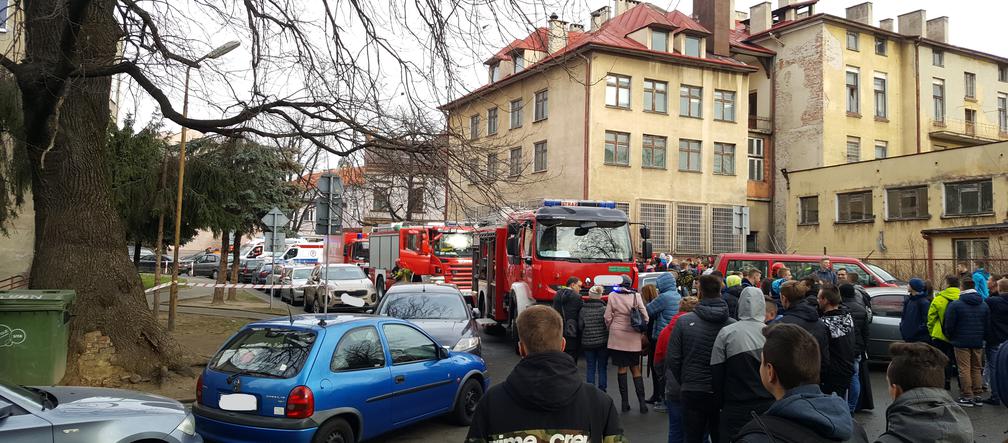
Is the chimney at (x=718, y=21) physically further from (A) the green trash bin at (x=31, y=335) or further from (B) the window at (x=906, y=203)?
(A) the green trash bin at (x=31, y=335)

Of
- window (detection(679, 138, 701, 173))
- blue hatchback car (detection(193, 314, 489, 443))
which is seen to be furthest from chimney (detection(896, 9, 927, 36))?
blue hatchback car (detection(193, 314, 489, 443))

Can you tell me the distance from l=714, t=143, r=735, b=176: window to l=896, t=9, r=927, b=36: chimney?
47.3ft

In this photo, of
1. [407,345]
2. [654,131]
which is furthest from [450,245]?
[407,345]

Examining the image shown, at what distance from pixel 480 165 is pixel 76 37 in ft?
18.7

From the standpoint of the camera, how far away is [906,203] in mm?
32062

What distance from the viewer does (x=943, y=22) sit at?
144 ft

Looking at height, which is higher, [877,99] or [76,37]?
[877,99]

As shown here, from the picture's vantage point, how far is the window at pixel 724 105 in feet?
124

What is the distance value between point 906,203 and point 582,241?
24.0m

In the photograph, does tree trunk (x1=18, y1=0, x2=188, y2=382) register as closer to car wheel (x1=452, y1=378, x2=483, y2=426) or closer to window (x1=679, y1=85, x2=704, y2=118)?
car wheel (x1=452, y1=378, x2=483, y2=426)

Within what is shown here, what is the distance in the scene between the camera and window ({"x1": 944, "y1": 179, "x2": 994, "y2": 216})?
95.5 feet

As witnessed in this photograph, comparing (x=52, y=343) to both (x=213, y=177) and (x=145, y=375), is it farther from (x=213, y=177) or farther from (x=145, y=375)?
(x=213, y=177)

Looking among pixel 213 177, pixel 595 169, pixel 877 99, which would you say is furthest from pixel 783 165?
pixel 213 177

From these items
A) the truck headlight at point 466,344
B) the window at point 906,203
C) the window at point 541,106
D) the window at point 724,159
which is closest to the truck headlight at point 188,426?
the truck headlight at point 466,344
